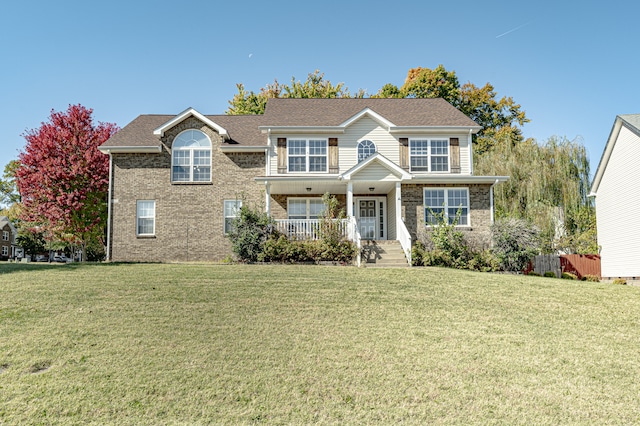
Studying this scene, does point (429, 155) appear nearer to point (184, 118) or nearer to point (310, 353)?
point (184, 118)

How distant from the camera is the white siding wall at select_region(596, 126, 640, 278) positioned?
19.3m

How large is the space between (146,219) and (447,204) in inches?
468

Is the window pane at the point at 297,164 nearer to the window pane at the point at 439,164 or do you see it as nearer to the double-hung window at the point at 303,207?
the double-hung window at the point at 303,207

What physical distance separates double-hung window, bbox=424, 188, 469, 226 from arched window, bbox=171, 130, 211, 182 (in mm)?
8773

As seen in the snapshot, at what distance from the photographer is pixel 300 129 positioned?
20.0 meters

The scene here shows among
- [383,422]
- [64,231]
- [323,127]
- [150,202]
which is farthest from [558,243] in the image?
[64,231]

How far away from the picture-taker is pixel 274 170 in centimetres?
2002

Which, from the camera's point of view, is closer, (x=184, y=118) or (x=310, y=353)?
(x=310, y=353)

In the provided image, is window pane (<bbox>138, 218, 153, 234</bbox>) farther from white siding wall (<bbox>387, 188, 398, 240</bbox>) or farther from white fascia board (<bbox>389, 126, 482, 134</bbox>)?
white fascia board (<bbox>389, 126, 482, 134</bbox>)

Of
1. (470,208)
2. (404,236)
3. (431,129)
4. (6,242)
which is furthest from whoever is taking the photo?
(6,242)

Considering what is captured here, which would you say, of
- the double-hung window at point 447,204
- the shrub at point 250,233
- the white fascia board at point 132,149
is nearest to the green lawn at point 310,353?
the shrub at point 250,233

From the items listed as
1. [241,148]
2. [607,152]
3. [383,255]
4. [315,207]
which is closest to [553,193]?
[607,152]

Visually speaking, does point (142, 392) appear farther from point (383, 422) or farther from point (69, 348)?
point (383, 422)

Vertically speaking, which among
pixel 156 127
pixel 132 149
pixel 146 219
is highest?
pixel 156 127
